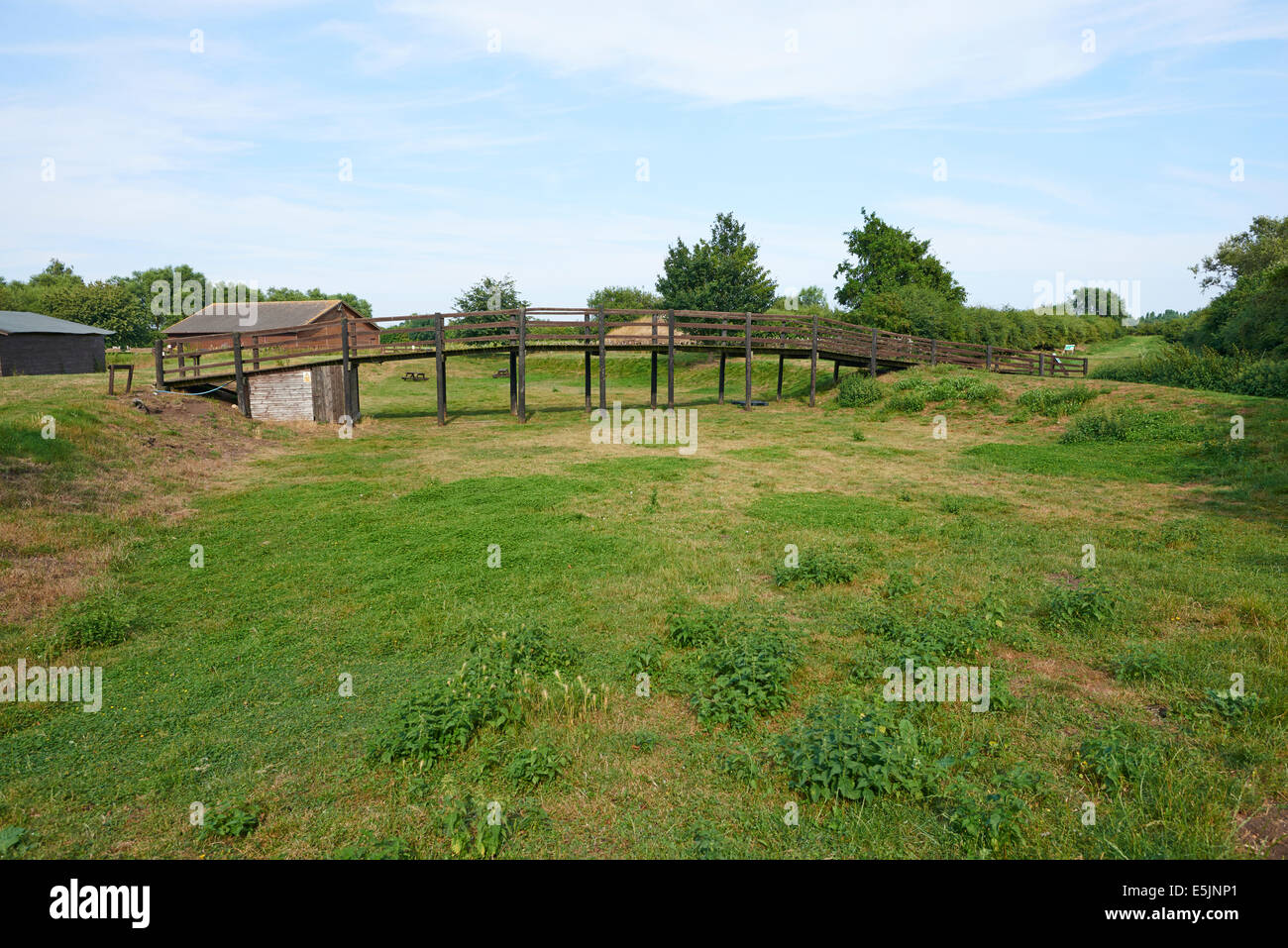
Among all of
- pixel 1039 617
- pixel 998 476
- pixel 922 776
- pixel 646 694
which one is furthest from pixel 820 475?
pixel 922 776

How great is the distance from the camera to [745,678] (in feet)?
19.6

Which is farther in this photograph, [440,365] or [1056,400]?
[440,365]

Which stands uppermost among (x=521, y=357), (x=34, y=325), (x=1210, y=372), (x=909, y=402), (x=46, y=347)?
(x=34, y=325)

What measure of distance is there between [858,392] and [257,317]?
4333 cm

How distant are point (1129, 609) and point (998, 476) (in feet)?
25.2

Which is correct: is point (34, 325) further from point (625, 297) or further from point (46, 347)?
point (625, 297)

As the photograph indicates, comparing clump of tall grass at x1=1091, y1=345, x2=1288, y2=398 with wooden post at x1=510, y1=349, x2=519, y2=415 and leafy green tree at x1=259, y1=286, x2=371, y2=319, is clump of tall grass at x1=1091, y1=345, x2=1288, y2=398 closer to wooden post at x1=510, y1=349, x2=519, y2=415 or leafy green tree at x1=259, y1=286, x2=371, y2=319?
wooden post at x1=510, y1=349, x2=519, y2=415

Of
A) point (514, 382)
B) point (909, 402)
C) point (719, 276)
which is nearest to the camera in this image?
point (909, 402)

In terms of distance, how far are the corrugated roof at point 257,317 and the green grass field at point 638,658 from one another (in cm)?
3676

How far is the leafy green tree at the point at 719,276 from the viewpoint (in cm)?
4919

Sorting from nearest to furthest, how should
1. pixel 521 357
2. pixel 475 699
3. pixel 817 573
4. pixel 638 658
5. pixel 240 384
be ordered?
pixel 475 699 < pixel 638 658 < pixel 817 573 < pixel 240 384 < pixel 521 357

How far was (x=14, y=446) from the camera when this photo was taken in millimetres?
12336

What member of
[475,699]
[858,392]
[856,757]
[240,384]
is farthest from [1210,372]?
[240,384]

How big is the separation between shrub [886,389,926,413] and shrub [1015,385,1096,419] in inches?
120
